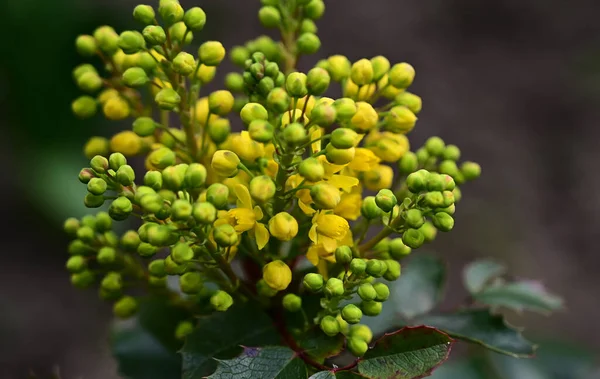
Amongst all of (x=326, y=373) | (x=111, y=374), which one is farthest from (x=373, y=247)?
(x=111, y=374)

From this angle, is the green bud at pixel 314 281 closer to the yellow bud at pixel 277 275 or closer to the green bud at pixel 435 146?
the yellow bud at pixel 277 275

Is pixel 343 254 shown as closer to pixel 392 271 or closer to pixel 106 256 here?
pixel 392 271

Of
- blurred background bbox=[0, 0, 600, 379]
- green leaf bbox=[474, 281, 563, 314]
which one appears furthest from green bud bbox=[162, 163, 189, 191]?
blurred background bbox=[0, 0, 600, 379]

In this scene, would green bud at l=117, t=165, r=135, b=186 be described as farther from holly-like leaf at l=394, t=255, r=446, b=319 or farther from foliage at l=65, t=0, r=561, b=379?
holly-like leaf at l=394, t=255, r=446, b=319

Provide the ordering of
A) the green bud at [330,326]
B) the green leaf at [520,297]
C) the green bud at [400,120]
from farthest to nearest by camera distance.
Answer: the green leaf at [520,297] → the green bud at [400,120] → the green bud at [330,326]

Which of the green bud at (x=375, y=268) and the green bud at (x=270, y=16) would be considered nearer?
the green bud at (x=375, y=268)

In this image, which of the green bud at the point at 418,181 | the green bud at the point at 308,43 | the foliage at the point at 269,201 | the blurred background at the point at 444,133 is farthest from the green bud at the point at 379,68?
the blurred background at the point at 444,133
